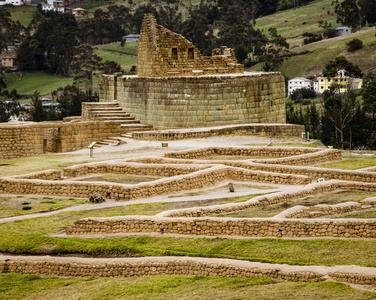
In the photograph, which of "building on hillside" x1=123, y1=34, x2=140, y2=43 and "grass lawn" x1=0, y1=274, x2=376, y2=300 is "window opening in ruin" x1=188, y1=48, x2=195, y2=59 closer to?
"grass lawn" x1=0, y1=274, x2=376, y2=300

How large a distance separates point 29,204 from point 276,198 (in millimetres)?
7624

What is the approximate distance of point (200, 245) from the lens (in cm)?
2130

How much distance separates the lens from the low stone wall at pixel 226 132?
39.8m

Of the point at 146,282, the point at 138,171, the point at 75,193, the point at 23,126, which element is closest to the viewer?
the point at 146,282

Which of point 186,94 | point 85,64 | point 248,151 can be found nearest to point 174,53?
point 186,94

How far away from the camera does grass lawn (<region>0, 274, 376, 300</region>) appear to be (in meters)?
17.5

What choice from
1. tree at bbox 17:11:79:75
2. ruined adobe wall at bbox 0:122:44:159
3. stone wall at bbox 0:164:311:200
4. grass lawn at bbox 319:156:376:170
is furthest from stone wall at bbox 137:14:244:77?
tree at bbox 17:11:79:75

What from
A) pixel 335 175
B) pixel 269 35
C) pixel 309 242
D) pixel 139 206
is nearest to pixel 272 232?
pixel 309 242

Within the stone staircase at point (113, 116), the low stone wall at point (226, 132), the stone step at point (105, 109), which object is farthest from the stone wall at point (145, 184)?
the stone step at point (105, 109)

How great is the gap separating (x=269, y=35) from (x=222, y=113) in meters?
80.0

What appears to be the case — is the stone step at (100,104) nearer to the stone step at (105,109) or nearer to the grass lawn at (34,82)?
the stone step at (105,109)

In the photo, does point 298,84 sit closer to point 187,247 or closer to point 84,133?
point 84,133

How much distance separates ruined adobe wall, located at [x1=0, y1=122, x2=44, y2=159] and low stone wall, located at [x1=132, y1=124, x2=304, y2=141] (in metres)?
4.42

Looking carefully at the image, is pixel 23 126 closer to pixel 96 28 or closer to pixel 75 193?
pixel 75 193
